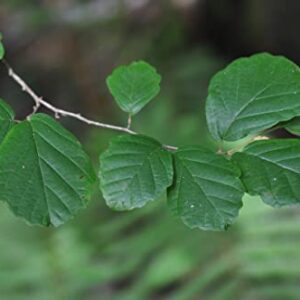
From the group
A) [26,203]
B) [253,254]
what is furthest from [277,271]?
[26,203]

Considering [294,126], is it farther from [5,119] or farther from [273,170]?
[5,119]

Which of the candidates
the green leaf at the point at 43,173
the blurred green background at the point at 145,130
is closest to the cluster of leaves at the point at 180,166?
the green leaf at the point at 43,173

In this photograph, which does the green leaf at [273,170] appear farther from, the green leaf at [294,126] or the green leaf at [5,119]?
the green leaf at [5,119]

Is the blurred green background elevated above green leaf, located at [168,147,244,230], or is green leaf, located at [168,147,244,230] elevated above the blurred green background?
green leaf, located at [168,147,244,230]

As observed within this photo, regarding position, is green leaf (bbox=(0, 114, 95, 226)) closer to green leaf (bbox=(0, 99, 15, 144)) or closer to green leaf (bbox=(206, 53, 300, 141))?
green leaf (bbox=(0, 99, 15, 144))

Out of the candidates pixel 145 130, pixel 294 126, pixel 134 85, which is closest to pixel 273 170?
pixel 294 126

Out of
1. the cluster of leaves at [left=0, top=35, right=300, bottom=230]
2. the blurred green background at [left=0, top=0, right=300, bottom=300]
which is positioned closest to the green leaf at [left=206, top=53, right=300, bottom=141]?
the cluster of leaves at [left=0, top=35, right=300, bottom=230]
